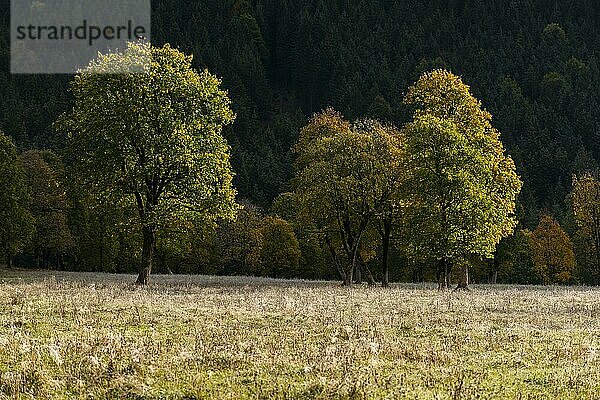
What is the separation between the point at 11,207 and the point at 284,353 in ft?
199

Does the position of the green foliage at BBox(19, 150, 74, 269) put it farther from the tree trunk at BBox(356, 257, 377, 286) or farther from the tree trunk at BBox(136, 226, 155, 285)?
the tree trunk at BBox(136, 226, 155, 285)

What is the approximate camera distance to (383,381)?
41.7ft

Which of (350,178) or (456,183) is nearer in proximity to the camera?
(456,183)

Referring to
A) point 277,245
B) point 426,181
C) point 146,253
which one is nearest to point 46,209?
point 277,245

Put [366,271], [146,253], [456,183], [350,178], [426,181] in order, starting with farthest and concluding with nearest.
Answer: [366,271] → [350,178] → [426,181] → [456,183] → [146,253]

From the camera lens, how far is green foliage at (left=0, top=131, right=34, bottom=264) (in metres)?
66.8

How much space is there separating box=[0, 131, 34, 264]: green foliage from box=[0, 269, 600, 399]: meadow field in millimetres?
47064

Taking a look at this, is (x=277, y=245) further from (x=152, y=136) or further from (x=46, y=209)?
(x=152, y=136)

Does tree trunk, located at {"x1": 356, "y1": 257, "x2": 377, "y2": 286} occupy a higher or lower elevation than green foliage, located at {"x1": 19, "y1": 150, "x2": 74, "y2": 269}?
lower

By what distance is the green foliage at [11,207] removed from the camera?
66.8 m

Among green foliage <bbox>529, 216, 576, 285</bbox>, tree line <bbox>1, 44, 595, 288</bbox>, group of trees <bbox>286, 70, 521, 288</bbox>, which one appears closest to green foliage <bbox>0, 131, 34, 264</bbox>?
tree line <bbox>1, 44, 595, 288</bbox>

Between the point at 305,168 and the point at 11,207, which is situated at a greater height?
the point at 305,168

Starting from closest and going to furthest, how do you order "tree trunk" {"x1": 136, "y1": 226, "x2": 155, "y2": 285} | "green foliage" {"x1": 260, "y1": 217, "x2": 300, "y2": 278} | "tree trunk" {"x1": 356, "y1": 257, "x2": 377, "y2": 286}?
"tree trunk" {"x1": 136, "y1": 226, "x2": 155, "y2": 285}, "tree trunk" {"x1": 356, "y1": 257, "x2": 377, "y2": 286}, "green foliage" {"x1": 260, "y1": 217, "x2": 300, "y2": 278}

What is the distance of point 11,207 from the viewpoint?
221 feet
